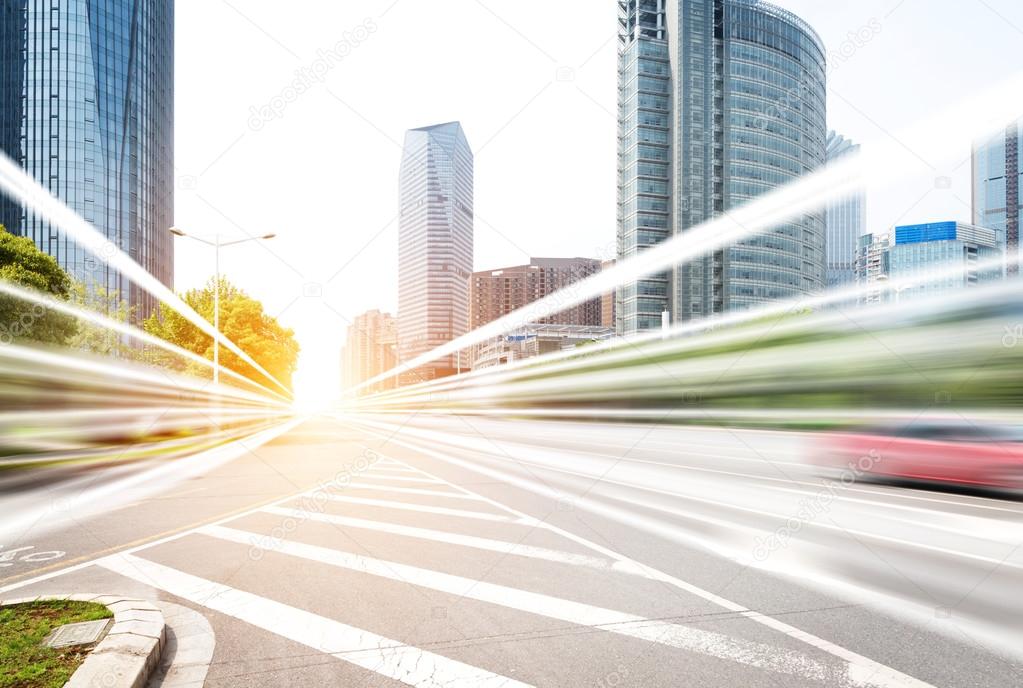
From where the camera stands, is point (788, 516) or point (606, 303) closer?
point (788, 516)

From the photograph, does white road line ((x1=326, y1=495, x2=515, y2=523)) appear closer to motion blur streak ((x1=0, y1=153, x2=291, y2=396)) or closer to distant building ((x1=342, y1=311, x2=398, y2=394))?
distant building ((x1=342, y1=311, x2=398, y2=394))

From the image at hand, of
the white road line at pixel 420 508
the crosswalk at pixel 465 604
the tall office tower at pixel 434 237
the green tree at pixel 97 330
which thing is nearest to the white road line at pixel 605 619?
the crosswalk at pixel 465 604

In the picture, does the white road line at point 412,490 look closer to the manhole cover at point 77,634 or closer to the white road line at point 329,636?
the white road line at point 329,636

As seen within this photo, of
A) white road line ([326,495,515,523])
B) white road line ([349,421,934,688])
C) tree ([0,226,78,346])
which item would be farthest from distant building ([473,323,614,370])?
white road line ([349,421,934,688])

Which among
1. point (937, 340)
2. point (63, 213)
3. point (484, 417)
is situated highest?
point (63, 213)

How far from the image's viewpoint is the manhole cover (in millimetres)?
4359

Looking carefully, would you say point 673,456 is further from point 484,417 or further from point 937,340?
point 484,417

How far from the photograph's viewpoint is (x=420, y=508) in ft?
33.7

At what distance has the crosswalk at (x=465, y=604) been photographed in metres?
4.24

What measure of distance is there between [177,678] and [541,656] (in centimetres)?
225

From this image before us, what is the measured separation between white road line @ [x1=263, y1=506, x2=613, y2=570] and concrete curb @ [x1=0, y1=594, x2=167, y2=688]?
344 centimetres

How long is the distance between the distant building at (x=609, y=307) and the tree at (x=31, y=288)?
89247 millimetres

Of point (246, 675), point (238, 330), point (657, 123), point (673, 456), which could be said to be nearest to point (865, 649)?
point (246, 675)

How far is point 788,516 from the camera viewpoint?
953cm
